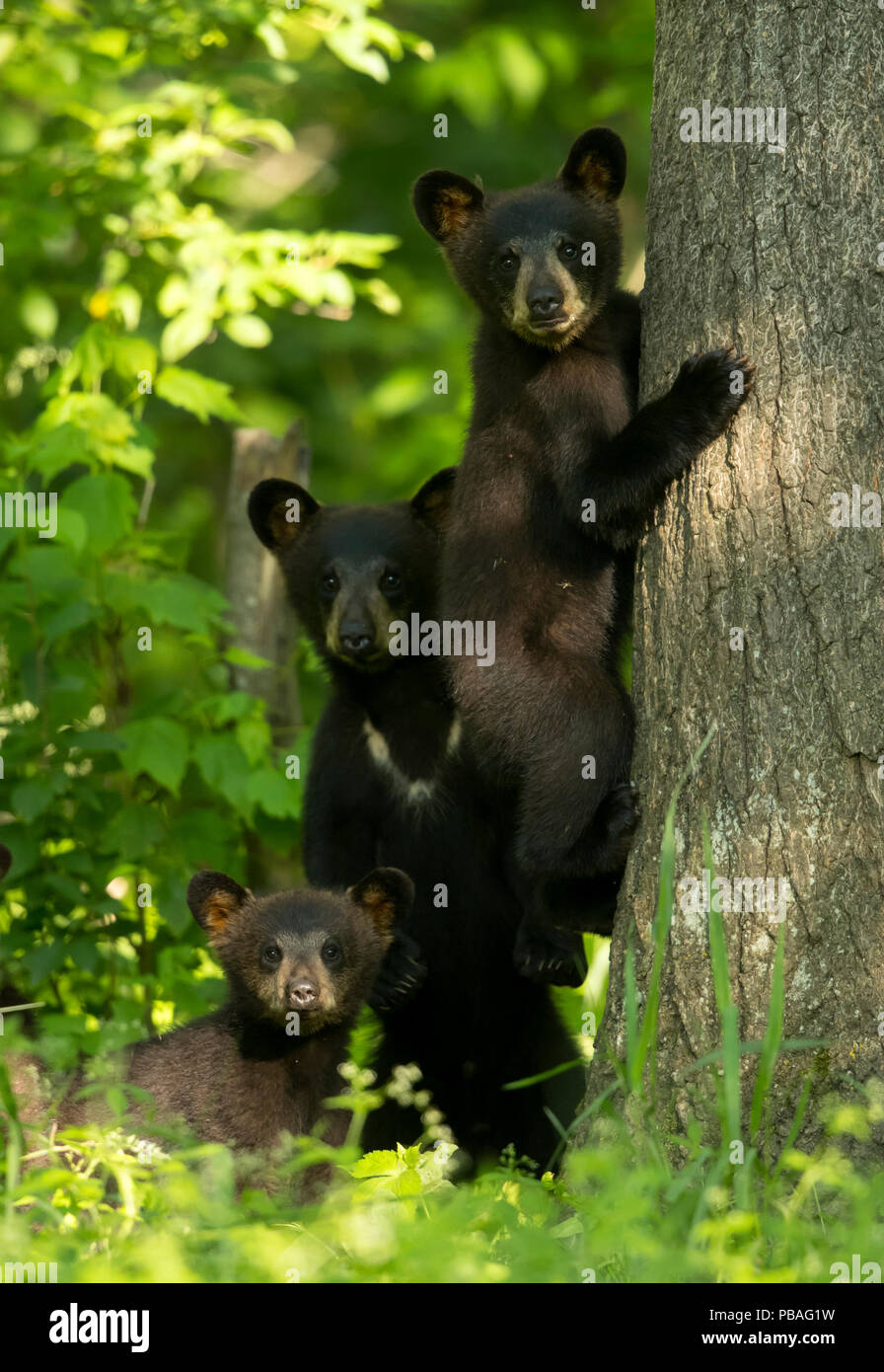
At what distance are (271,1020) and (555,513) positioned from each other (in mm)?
1766

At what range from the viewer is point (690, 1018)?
368 cm

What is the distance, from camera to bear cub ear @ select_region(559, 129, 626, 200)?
4.55 metres

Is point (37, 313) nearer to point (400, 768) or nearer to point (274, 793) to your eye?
point (274, 793)

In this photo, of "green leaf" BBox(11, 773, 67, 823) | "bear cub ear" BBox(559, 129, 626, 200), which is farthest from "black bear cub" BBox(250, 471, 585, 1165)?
"bear cub ear" BBox(559, 129, 626, 200)

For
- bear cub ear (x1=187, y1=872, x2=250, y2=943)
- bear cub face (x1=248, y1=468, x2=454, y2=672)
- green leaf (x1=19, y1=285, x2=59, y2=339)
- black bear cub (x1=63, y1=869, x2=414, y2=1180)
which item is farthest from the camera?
green leaf (x1=19, y1=285, x2=59, y2=339)

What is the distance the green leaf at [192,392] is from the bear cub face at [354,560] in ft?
1.91

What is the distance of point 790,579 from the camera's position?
3645mm

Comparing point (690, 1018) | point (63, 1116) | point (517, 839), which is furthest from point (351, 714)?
point (690, 1018)

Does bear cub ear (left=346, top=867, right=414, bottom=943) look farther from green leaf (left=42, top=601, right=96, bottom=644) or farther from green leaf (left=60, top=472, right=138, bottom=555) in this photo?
green leaf (left=60, top=472, right=138, bottom=555)

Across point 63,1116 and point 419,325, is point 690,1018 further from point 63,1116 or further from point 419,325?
point 419,325

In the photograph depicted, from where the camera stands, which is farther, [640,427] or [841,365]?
[640,427]

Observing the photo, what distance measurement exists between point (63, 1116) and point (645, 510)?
2416 millimetres

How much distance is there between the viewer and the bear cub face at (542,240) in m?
4.24

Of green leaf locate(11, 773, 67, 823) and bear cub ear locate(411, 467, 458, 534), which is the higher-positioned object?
bear cub ear locate(411, 467, 458, 534)
